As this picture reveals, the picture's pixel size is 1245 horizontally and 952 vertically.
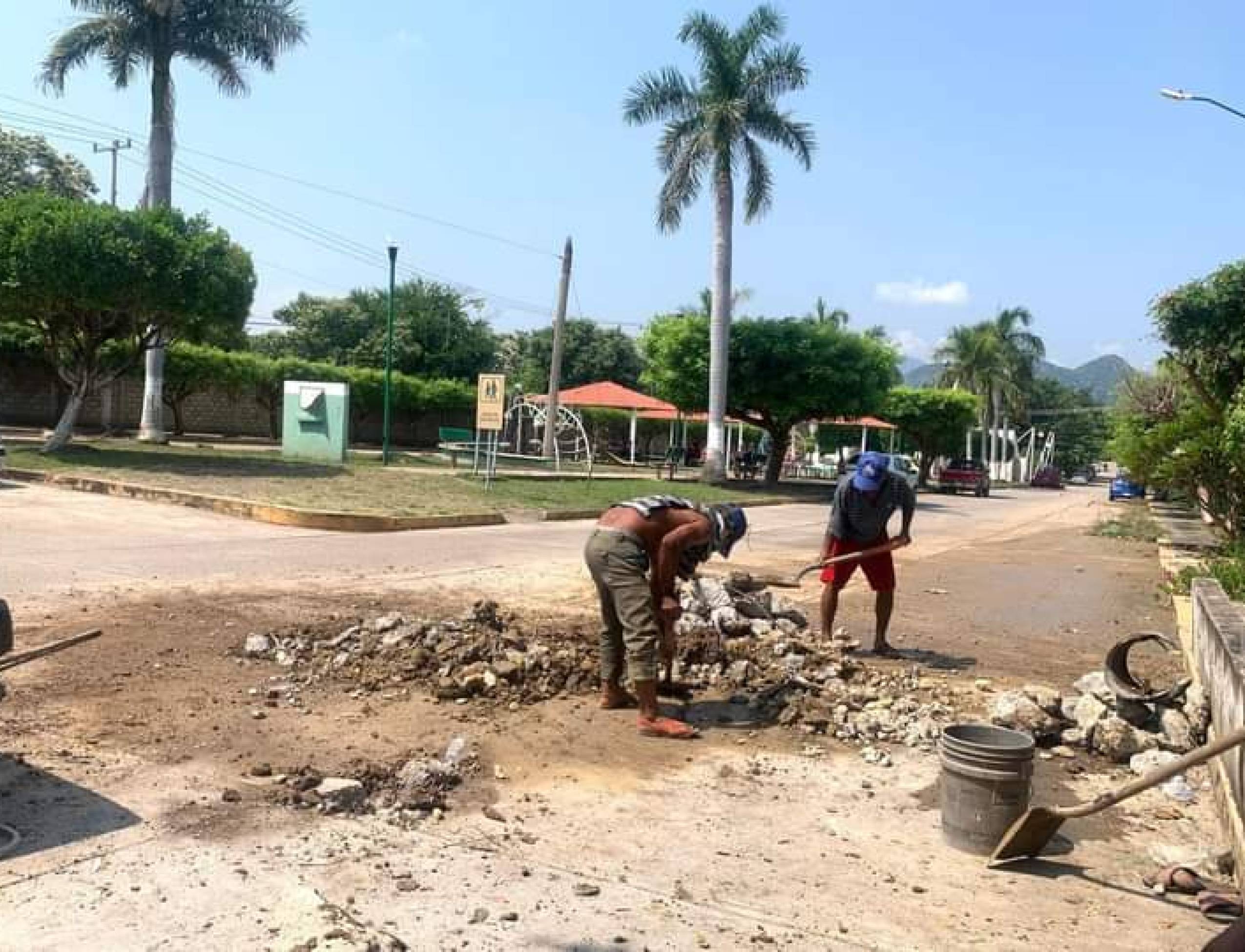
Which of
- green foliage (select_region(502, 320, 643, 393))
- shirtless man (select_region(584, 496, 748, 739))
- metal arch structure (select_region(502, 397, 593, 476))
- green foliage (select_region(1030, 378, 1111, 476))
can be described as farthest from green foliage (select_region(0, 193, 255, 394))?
green foliage (select_region(1030, 378, 1111, 476))

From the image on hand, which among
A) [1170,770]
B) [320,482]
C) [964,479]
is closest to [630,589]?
[1170,770]

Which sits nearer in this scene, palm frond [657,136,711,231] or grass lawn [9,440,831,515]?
grass lawn [9,440,831,515]

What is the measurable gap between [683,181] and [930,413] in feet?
73.1

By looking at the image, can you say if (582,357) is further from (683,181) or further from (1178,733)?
(1178,733)

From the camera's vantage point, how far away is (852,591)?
12.1 m

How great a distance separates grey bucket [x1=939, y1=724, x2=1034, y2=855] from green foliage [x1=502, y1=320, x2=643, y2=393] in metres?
59.3

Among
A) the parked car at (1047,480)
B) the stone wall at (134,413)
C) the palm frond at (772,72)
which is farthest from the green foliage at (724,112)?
the parked car at (1047,480)

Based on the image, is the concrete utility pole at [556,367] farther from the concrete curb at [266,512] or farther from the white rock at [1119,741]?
the white rock at [1119,741]

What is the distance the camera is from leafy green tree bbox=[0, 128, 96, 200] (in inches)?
1730

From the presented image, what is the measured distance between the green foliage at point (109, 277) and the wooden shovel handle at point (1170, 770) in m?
20.7

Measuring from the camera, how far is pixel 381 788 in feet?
15.6

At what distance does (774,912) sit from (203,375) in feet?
114

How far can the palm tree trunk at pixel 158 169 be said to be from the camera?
28.0m

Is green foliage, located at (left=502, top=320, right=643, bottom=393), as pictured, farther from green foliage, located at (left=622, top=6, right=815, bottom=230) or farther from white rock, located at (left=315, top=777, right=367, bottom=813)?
white rock, located at (left=315, top=777, right=367, bottom=813)
